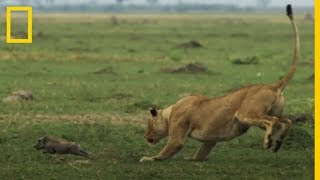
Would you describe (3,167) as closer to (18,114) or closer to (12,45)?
(18,114)

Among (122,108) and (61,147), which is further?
(122,108)

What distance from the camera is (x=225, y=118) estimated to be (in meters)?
A: 9.31

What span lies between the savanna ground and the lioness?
286 millimetres

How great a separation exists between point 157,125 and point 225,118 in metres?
0.85

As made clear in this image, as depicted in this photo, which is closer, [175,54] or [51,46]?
[175,54]

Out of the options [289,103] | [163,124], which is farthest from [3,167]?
[289,103]

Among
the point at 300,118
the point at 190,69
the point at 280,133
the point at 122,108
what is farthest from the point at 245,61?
the point at 280,133

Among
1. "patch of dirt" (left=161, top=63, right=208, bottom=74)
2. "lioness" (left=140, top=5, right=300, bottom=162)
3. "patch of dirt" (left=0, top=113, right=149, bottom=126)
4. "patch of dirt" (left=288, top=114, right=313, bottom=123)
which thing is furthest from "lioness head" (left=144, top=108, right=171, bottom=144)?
"patch of dirt" (left=161, top=63, right=208, bottom=74)

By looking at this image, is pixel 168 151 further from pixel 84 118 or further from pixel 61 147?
pixel 84 118

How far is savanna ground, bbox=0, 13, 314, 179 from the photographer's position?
9172 mm

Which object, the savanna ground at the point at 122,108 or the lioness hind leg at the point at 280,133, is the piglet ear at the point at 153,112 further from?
the lioness hind leg at the point at 280,133

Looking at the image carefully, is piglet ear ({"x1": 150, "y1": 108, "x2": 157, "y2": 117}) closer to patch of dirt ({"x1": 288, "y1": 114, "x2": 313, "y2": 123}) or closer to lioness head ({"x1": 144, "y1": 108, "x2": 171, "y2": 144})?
lioness head ({"x1": 144, "y1": 108, "x2": 171, "y2": 144})

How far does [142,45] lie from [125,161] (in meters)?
26.7

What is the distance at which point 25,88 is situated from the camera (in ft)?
60.2
